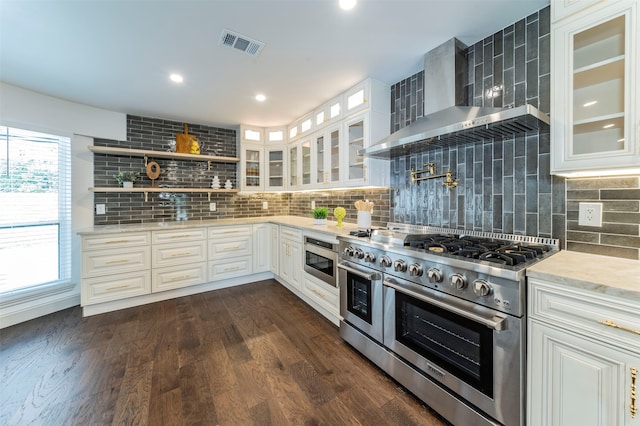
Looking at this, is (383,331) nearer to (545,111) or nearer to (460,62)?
(545,111)

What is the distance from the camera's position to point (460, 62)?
1999mm

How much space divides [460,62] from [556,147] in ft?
3.37

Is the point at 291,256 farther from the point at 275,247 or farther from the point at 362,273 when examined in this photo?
the point at 362,273

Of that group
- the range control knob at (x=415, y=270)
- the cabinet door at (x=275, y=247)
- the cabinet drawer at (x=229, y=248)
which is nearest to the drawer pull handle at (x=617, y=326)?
the range control knob at (x=415, y=270)

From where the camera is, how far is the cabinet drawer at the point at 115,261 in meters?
2.76

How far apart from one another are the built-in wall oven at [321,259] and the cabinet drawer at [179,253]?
4.87 feet

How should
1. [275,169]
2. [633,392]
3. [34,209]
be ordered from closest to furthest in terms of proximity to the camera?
1. [633,392]
2. [34,209]
3. [275,169]

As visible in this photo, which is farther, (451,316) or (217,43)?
(217,43)

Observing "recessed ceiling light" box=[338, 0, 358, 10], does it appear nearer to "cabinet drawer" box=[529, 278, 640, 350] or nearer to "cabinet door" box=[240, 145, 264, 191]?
"cabinet drawer" box=[529, 278, 640, 350]

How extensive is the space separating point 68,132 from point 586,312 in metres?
4.80

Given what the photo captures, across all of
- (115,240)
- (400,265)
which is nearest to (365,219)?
(400,265)

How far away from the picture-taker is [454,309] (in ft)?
4.53

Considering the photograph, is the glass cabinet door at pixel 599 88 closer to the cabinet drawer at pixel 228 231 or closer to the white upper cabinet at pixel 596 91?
the white upper cabinet at pixel 596 91

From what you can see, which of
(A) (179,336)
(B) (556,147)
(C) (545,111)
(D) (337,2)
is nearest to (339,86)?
(D) (337,2)
